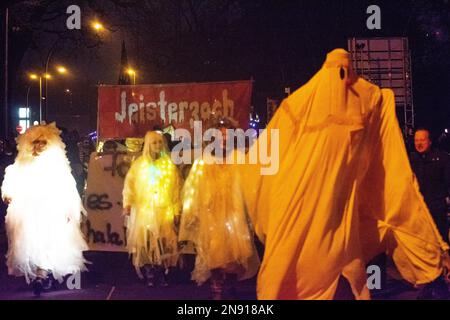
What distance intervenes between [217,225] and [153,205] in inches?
48.1

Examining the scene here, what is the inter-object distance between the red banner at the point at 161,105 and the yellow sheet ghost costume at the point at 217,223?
2270 mm

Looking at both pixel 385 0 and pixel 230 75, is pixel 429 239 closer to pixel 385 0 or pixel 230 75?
pixel 385 0

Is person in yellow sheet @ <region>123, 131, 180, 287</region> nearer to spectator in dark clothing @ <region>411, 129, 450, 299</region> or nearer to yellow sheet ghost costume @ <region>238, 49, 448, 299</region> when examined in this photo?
yellow sheet ghost costume @ <region>238, 49, 448, 299</region>

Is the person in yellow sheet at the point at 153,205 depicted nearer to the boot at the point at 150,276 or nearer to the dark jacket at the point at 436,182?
the boot at the point at 150,276

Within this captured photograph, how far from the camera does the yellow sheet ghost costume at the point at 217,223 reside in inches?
246

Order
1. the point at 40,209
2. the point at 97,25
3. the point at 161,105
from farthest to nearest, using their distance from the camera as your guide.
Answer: the point at 97,25 → the point at 161,105 → the point at 40,209

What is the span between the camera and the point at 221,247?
20.4 ft

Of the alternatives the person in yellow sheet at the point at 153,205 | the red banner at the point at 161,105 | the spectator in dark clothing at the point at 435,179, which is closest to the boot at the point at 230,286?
the person in yellow sheet at the point at 153,205

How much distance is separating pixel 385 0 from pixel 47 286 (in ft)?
77.7

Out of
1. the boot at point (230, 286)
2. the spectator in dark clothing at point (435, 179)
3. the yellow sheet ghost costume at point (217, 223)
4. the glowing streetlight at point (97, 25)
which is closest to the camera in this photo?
the yellow sheet ghost costume at point (217, 223)

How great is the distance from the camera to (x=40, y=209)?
7.13 meters

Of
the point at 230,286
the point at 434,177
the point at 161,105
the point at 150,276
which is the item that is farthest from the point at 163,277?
the point at 434,177

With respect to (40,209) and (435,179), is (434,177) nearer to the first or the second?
(435,179)
